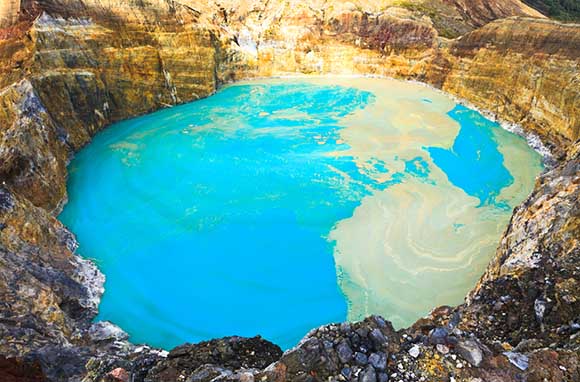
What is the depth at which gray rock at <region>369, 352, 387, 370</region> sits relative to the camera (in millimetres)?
4770

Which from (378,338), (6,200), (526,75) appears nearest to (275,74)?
(526,75)

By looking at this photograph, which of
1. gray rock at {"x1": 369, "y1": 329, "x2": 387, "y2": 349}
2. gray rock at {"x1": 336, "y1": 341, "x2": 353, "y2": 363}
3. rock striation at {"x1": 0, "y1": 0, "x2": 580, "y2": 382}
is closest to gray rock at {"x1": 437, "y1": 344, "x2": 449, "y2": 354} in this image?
rock striation at {"x1": 0, "y1": 0, "x2": 580, "y2": 382}

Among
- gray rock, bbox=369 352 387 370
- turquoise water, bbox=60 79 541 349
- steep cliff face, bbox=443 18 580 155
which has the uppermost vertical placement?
gray rock, bbox=369 352 387 370

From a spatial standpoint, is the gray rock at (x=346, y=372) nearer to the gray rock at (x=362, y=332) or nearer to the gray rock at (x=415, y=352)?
the gray rock at (x=362, y=332)

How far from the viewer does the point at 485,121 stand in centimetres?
2508

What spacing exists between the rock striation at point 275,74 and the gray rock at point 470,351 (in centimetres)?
1

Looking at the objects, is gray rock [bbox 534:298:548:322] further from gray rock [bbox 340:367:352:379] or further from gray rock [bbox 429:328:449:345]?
gray rock [bbox 340:367:352:379]

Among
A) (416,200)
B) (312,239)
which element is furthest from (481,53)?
(312,239)

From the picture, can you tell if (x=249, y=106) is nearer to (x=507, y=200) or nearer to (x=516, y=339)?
(x=507, y=200)

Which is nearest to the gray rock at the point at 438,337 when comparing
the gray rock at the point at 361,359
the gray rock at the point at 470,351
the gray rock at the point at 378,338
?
the gray rock at the point at 470,351

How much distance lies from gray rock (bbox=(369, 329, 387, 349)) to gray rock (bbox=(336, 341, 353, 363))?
37 cm

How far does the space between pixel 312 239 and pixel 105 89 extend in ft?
55.1

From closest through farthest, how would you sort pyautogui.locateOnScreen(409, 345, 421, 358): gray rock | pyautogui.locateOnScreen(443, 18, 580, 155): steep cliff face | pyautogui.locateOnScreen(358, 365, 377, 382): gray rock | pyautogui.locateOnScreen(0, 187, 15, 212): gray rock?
pyautogui.locateOnScreen(358, 365, 377, 382): gray rock → pyautogui.locateOnScreen(409, 345, 421, 358): gray rock → pyautogui.locateOnScreen(0, 187, 15, 212): gray rock → pyautogui.locateOnScreen(443, 18, 580, 155): steep cliff face

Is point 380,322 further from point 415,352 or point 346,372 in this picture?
point 346,372
